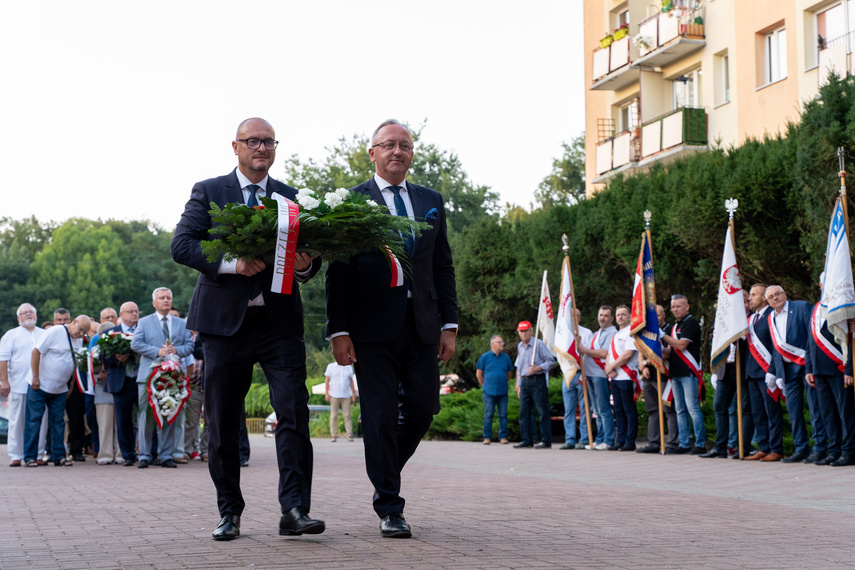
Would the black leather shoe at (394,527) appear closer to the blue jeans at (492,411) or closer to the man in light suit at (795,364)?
the man in light suit at (795,364)

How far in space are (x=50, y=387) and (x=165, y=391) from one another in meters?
2.20

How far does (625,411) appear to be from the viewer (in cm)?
1680

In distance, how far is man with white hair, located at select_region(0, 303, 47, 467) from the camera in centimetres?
1497

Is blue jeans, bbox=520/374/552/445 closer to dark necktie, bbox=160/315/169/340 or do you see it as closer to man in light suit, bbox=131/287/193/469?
man in light suit, bbox=131/287/193/469

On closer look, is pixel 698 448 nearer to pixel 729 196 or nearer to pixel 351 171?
pixel 729 196

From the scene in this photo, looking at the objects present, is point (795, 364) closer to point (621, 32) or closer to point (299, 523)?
point (299, 523)

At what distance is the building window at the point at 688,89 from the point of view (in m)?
30.1

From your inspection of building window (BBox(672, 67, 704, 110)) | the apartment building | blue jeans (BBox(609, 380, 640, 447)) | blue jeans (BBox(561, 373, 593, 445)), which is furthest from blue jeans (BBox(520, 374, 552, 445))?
building window (BBox(672, 67, 704, 110))

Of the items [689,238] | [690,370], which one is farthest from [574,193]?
[690,370]

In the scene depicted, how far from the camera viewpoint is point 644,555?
541cm

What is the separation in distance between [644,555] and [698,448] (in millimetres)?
10319

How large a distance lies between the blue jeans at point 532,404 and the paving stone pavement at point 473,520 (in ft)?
18.5

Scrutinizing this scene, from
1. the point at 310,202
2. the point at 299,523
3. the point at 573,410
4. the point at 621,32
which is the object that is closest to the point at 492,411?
the point at 573,410

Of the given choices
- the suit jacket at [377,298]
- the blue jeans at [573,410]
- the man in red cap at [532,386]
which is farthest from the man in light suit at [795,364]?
the suit jacket at [377,298]
